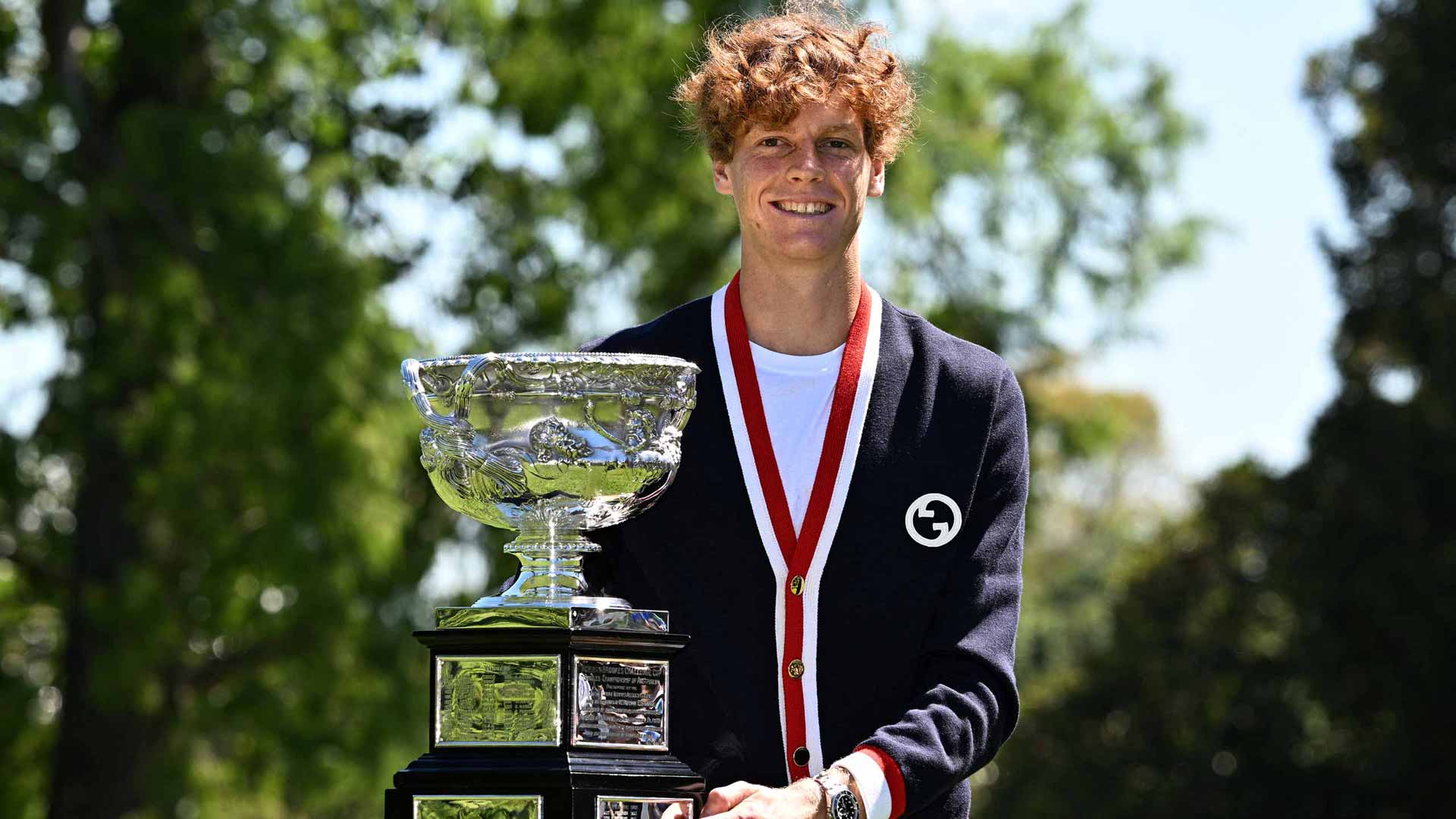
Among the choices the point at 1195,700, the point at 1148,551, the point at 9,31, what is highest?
the point at 9,31

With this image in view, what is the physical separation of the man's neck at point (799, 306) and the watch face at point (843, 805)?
83cm

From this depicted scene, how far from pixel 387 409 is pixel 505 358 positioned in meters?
12.8

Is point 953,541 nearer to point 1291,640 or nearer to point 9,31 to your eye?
point 9,31

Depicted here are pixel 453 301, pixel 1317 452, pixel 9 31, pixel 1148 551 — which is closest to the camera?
pixel 9 31

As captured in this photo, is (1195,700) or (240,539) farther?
(1195,700)

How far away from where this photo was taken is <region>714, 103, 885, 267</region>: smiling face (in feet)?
12.0

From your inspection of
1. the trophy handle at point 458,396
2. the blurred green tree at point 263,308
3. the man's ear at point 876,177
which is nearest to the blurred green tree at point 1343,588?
the blurred green tree at point 263,308

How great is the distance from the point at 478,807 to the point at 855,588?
0.75 meters

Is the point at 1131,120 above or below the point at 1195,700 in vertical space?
above

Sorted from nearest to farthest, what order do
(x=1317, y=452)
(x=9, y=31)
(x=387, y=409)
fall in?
1. (x=387, y=409)
2. (x=9, y=31)
3. (x=1317, y=452)

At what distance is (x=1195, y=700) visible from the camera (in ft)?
90.6

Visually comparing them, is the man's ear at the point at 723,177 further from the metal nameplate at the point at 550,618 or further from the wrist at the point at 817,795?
the wrist at the point at 817,795

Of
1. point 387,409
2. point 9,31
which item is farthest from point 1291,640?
point 9,31

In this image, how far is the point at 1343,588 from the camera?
947 inches
